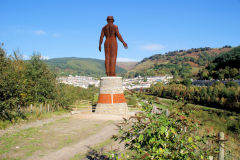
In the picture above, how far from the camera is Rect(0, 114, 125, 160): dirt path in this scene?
6.04 meters

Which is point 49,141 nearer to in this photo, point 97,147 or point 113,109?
point 97,147

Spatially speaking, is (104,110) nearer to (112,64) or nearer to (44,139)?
(112,64)

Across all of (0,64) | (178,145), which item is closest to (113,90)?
(0,64)

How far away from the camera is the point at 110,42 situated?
1414 cm

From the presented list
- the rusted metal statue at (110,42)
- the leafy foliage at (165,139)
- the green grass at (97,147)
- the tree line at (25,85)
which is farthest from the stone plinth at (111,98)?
the leafy foliage at (165,139)

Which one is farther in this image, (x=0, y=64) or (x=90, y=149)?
(x=0, y=64)

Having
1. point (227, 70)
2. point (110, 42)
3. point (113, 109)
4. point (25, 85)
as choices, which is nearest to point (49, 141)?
point (25, 85)

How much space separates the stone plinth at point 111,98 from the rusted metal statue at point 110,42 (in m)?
1.16

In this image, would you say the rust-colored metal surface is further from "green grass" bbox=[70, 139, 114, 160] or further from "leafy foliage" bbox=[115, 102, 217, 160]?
"leafy foliage" bbox=[115, 102, 217, 160]

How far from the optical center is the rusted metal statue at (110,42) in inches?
550

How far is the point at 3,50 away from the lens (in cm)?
1417

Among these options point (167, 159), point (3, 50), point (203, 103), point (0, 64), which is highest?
point (3, 50)

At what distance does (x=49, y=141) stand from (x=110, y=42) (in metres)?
8.81

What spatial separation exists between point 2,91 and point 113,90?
274 inches
